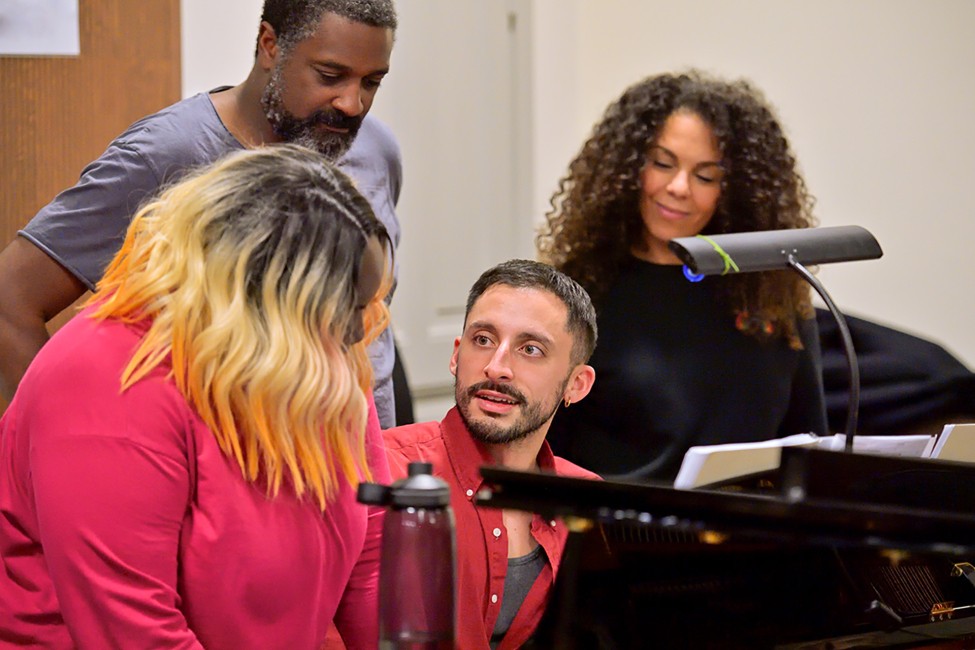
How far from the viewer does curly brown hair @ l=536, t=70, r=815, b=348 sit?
7.93 ft


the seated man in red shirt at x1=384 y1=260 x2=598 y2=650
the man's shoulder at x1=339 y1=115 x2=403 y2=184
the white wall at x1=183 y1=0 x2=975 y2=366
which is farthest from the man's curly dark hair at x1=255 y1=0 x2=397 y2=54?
the white wall at x1=183 y1=0 x2=975 y2=366

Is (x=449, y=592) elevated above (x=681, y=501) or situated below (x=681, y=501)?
below

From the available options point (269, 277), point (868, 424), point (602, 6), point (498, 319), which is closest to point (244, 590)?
point (269, 277)

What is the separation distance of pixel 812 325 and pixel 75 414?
1647 millimetres

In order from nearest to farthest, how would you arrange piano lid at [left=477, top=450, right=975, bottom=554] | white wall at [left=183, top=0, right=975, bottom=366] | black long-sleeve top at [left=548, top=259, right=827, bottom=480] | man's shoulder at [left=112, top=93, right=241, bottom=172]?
piano lid at [left=477, top=450, right=975, bottom=554] < man's shoulder at [left=112, top=93, right=241, bottom=172] < black long-sleeve top at [left=548, top=259, right=827, bottom=480] < white wall at [left=183, top=0, right=975, bottom=366]

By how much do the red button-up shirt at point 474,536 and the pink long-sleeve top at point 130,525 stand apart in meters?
0.34

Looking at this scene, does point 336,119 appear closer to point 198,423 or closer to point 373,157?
point 373,157

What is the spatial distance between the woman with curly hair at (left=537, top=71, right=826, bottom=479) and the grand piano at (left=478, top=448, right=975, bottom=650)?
708 millimetres

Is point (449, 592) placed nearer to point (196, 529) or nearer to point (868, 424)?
point (196, 529)

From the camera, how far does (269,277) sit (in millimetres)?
1253

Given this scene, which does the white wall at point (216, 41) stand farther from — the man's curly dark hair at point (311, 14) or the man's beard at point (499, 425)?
the man's beard at point (499, 425)

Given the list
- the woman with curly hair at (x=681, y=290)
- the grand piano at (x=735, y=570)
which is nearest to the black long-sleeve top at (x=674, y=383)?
the woman with curly hair at (x=681, y=290)

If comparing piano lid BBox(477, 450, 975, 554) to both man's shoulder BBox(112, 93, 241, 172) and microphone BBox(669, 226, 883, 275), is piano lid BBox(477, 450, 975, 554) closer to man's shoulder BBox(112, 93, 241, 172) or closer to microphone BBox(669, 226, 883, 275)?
microphone BBox(669, 226, 883, 275)

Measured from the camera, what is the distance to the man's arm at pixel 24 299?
5.57 ft
